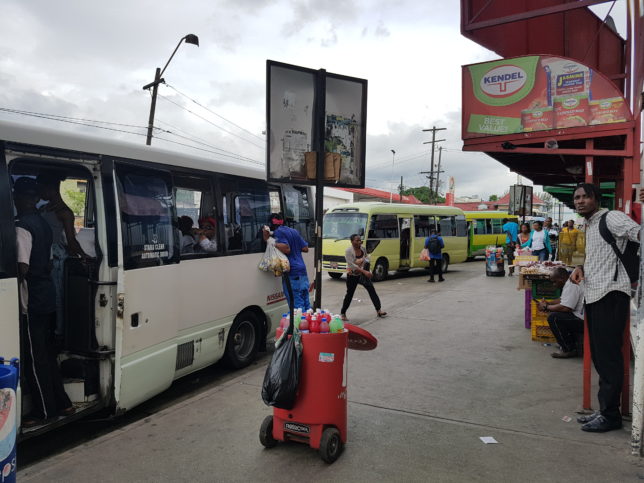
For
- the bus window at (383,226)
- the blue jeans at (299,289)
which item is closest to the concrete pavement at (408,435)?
the blue jeans at (299,289)

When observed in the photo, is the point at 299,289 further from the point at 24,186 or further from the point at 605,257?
the point at 605,257

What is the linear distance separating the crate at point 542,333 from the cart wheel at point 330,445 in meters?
4.59

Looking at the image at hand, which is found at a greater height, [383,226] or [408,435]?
[383,226]

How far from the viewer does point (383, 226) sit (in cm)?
1681

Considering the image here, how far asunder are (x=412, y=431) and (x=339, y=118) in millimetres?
2873

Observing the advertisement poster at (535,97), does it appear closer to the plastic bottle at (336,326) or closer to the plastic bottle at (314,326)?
the plastic bottle at (336,326)

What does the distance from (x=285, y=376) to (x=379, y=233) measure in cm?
1325

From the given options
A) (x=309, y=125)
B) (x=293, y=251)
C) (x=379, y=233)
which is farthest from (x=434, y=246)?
(x=309, y=125)

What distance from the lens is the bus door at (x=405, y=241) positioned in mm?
17672

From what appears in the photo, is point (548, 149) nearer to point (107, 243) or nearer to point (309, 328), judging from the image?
point (309, 328)

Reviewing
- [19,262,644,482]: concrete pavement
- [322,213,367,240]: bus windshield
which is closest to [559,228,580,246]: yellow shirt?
[19,262,644,482]: concrete pavement

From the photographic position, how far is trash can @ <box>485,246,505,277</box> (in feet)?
53.9

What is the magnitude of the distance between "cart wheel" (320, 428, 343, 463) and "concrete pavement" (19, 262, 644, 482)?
0.24ft

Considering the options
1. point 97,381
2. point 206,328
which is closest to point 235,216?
point 206,328
